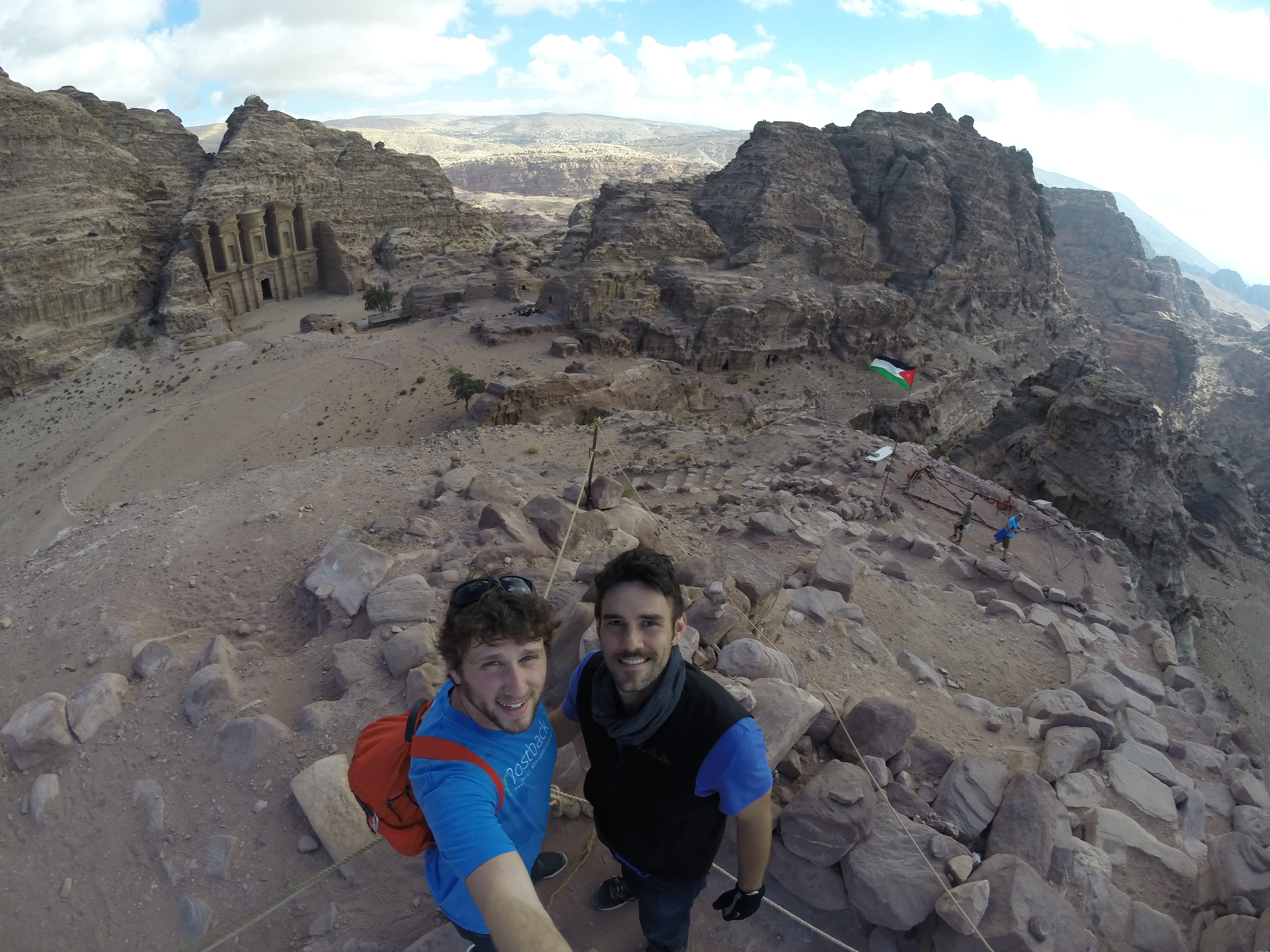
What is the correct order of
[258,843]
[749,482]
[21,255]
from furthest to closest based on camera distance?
[21,255]
[749,482]
[258,843]

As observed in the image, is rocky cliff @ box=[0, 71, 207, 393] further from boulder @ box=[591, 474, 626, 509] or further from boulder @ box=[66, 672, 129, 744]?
boulder @ box=[591, 474, 626, 509]

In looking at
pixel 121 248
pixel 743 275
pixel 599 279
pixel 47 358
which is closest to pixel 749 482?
pixel 599 279

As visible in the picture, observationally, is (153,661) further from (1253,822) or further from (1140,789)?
(1253,822)

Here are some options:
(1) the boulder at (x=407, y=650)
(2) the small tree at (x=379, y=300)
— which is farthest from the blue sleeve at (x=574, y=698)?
(2) the small tree at (x=379, y=300)

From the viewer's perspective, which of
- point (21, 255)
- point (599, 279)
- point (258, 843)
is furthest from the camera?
point (599, 279)

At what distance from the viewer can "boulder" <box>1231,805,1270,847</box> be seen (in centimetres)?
445

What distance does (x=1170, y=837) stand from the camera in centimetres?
429

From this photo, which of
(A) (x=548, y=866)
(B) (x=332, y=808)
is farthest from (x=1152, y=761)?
(B) (x=332, y=808)

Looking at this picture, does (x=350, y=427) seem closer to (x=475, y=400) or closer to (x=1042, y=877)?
(x=475, y=400)

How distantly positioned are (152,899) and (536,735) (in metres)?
2.97

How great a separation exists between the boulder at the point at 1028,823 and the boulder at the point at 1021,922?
0.33 meters

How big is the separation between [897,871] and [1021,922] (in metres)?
0.55

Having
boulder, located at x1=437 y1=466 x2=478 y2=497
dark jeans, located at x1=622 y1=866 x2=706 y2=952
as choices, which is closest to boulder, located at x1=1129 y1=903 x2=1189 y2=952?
dark jeans, located at x1=622 y1=866 x2=706 y2=952

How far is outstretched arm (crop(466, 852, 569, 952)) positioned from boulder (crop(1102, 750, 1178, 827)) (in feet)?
15.4
